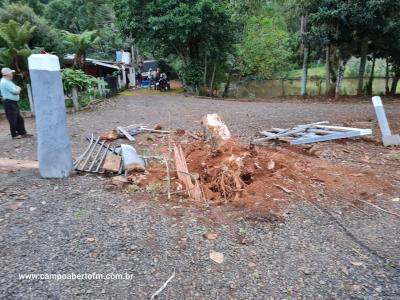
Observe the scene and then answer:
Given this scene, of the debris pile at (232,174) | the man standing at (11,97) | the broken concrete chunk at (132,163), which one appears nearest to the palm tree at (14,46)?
the man standing at (11,97)

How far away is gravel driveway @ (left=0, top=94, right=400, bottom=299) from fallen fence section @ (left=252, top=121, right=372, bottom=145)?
2582 mm

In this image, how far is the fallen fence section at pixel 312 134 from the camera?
6715mm

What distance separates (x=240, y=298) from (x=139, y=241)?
1.20m

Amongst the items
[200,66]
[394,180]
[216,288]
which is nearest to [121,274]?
[216,288]

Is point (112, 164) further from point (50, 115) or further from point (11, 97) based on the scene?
point (11, 97)

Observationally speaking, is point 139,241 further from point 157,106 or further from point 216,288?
point 157,106

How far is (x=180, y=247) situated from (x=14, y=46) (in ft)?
37.6

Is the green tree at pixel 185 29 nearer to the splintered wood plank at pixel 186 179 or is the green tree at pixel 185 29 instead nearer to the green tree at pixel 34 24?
the green tree at pixel 34 24

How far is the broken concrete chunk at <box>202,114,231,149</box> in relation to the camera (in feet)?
18.1

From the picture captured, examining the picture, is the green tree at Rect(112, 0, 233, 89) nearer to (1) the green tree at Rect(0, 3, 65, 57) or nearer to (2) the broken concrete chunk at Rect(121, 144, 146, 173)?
(1) the green tree at Rect(0, 3, 65, 57)

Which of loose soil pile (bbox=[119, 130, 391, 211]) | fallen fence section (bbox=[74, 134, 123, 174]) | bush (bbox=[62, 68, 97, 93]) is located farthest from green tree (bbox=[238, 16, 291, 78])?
fallen fence section (bbox=[74, 134, 123, 174])

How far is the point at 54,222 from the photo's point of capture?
12.0 feet

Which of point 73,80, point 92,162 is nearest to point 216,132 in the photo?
point 92,162

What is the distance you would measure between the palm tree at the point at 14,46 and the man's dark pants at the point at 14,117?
478cm
